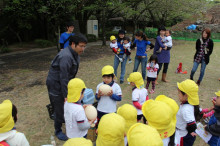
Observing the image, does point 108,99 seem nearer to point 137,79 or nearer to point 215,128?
point 137,79

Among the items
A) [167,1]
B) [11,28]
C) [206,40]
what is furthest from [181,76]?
[11,28]

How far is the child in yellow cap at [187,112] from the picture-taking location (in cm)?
221

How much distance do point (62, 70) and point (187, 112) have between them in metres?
1.92

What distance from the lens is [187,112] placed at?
7.27 ft

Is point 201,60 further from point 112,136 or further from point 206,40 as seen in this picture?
point 112,136

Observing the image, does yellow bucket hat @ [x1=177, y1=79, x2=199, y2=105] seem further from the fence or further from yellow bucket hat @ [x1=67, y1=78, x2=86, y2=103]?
the fence

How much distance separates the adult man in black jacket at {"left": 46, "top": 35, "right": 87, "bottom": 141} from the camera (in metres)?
2.62

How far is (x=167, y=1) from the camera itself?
13109mm

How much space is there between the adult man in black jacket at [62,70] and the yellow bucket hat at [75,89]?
514mm

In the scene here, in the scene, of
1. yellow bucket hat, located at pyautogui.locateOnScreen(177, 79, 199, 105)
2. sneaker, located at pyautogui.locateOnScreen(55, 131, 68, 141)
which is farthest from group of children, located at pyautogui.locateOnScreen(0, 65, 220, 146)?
sneaker, located at pyautogui.locateOnScreen(55, 131, 68, 141)

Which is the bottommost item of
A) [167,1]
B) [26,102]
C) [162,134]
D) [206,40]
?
[26,102]

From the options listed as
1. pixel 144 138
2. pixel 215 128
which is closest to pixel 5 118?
pixel 144 138

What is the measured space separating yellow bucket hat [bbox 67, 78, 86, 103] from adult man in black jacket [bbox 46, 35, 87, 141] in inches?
20.2

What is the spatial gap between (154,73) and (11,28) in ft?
48.0
